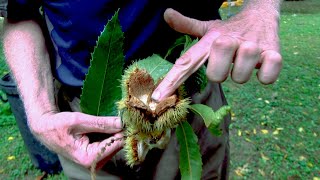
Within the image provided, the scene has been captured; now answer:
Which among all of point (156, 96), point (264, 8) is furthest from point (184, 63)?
point (264, 8)

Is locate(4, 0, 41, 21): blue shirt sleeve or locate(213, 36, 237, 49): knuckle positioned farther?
locate(4, 0, 41, 21): blue shirt sleeve

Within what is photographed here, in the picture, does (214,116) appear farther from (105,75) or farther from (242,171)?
(242,171)

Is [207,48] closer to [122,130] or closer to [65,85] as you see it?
[122,130]

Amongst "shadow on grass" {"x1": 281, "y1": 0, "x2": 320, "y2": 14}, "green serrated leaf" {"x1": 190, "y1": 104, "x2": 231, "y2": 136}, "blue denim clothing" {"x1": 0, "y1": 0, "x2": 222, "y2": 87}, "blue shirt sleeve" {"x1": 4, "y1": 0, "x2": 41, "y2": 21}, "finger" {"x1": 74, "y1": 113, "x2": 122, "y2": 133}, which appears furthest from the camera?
"shadow on grass" {"x1": 281, "y1": 0, "x2": 320, "y2": 14}

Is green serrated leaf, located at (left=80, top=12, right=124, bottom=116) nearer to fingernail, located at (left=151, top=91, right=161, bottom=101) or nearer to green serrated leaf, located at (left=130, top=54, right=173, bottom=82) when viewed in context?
green serrated leaf, located at (left=130, top=54, right=173, bottom=82)

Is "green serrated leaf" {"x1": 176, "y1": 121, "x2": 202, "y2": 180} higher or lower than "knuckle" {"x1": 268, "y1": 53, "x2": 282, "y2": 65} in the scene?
lower

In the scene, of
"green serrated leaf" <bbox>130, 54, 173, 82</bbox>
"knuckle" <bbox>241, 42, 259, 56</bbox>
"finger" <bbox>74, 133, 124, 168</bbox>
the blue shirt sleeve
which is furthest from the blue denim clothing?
"knuckle" <bbox>241, 42, 259, 56</bbox>

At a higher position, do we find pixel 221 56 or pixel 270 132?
pixel 221 56

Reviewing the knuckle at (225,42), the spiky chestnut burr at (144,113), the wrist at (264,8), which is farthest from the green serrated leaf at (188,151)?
the wrist at (264,8)
